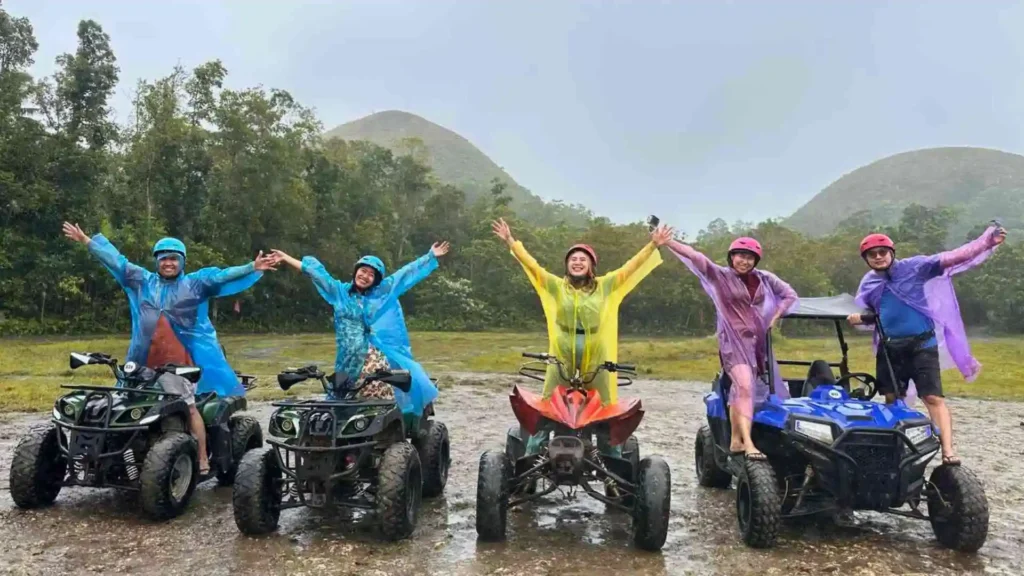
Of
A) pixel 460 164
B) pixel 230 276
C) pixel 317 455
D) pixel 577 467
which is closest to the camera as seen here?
pixel 577 467

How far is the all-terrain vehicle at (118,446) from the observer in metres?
5.67

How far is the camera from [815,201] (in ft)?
589

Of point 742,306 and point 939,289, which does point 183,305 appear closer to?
point 742,306

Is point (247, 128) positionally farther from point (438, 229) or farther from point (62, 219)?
point (438, 229)

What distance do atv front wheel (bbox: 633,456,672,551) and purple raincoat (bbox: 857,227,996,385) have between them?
2722mm

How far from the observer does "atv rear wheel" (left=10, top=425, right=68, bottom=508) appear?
582 centimetres

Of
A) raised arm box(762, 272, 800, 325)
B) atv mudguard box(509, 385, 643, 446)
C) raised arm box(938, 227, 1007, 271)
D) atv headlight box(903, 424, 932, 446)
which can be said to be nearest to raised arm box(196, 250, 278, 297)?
atv mudguard box(509, 385, 643, 446)

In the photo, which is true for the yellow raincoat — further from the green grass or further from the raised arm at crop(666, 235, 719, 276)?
the green grass

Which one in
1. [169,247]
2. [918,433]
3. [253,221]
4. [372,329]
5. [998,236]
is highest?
[253,221]

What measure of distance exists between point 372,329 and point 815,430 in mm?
3603

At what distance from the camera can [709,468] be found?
24.4 feet

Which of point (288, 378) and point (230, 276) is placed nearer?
point (288, 378)

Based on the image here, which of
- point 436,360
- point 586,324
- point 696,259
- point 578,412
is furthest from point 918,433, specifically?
Result: point 436,360

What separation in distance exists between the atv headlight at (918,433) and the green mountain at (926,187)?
130 metres
